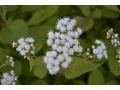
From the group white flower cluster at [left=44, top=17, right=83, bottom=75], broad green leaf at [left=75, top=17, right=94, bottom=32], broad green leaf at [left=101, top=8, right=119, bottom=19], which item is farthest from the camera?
broad green leaf at [left=101, top=8, right=119, bottom=19]

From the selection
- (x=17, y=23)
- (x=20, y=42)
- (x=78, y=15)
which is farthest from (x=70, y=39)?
(x=78, y=15)

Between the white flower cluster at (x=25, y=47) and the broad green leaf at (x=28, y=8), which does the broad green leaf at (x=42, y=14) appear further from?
the white flower cluster at (x=25, y=47)

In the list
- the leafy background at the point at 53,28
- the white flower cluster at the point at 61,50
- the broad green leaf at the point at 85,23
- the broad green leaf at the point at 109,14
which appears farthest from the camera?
the broad green leaf at the point at 109,14

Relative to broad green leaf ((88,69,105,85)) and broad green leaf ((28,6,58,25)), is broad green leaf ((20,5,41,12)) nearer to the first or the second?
broad green leaf ((28,6,58,25))

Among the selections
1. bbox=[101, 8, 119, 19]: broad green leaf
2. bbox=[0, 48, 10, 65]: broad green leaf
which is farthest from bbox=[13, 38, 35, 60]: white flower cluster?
bbox=[101, 8, 119, 19]: broad green leaf

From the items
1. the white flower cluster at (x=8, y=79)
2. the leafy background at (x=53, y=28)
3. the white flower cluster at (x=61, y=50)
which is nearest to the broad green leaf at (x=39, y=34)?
the leafy background at (x=53, y=28)

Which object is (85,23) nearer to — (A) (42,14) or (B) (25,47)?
(A) (42,14)

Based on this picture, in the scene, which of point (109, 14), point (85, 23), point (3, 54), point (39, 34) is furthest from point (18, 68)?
point (109, 14)
